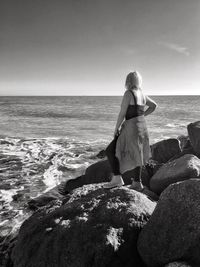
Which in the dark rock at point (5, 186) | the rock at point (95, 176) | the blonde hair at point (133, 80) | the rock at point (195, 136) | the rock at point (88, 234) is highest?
the blonde hair at point (133, 80)

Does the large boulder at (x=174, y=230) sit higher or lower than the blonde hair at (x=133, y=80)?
lower

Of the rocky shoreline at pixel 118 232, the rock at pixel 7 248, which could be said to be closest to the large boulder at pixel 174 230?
the rocky shoreline at pixel 118 232

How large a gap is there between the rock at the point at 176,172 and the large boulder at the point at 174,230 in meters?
2.06

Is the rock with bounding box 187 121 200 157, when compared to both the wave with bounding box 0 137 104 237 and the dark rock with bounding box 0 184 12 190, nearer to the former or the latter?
the wave with bounding box 0 137 104 237

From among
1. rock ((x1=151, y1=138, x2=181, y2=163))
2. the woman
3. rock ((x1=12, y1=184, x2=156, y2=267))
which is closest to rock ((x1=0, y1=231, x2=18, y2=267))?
rock ((x1=12, y1=184, x2=156, y2=267))

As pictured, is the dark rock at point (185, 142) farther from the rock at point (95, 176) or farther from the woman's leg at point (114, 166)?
the woman's leg at point (114, 166)

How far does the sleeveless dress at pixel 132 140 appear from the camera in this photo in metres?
4.36

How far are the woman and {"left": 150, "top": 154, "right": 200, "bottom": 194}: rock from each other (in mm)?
1073

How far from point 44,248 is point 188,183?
6.38 feet

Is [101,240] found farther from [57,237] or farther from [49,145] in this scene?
[49,145]

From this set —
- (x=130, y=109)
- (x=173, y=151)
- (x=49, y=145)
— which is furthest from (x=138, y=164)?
(x=49, y=145)

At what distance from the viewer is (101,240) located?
312 cm

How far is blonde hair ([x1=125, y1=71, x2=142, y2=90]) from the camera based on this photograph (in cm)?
422

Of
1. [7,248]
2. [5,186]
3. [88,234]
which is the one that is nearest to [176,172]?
[88,234]
